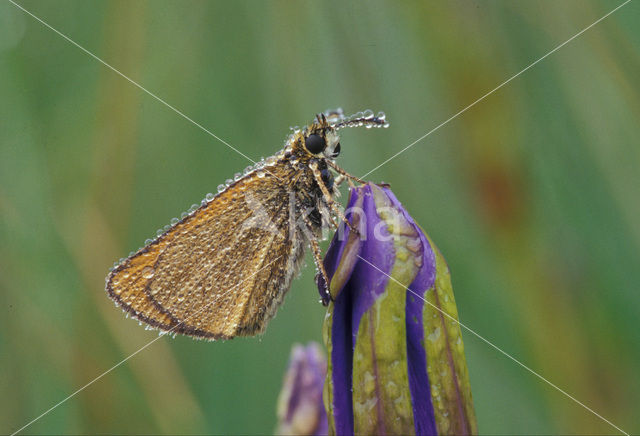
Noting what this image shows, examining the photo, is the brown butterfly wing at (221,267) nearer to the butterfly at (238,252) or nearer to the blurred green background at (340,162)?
the butterfly at (238,252)

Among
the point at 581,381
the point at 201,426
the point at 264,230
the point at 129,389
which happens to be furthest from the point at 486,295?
the point at 129,389

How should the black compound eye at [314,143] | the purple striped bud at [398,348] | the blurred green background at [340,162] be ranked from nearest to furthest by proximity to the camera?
the purple striped bud at [398,348]
the black compound eye at [314,143]
the blurred green background at [340,162]

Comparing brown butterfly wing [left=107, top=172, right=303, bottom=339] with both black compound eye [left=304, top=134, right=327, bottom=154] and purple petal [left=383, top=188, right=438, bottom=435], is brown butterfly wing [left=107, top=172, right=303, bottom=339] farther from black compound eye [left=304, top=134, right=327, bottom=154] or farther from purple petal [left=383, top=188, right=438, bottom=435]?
purple petal [left=383, top=188, right=438, bottom=435]

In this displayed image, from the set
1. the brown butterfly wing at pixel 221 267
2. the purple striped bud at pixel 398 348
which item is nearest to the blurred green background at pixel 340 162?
the brown butterfly wing at pixel 221 267

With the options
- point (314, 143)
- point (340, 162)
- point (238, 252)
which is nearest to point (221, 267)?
point (238, 252)

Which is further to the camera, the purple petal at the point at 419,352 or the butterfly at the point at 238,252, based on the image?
the butterfly at the point at 238,252

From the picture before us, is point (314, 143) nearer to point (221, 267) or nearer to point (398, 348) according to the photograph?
point (221, 267)

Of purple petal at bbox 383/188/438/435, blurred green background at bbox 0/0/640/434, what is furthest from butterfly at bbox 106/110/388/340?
purple petal at bbox 383/188/438/435
